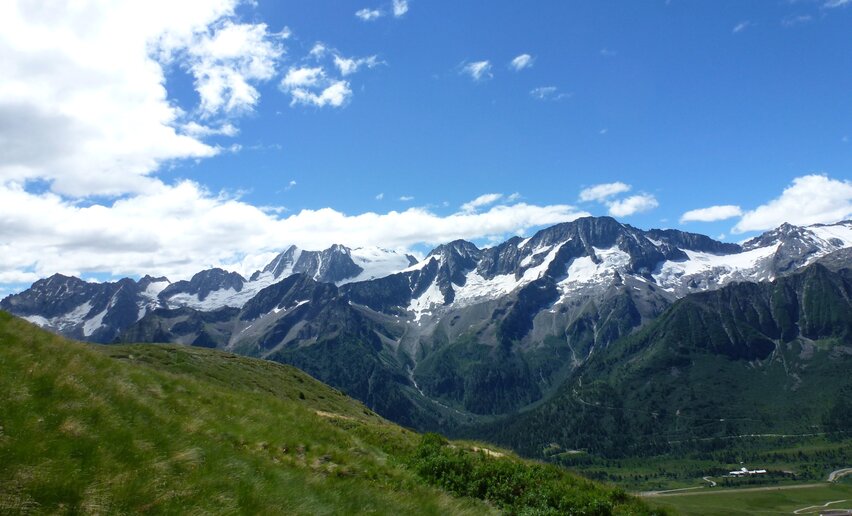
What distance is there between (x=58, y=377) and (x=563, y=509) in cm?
1817

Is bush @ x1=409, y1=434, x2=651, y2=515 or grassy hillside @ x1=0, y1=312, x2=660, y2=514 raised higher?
grassy hillside @ x1=0, y1=312, x2=660, y2=514

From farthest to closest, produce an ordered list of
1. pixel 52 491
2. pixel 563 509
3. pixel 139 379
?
pixel 139 379 → pixel 563 509 → pixel 52 491

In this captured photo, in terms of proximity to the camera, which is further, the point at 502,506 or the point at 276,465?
the point at 502,506

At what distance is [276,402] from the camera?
31.7m

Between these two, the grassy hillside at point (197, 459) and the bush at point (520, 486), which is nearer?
the grassy hillside at point (197, 459)

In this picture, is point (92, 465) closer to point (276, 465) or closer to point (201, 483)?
point (201, 483)

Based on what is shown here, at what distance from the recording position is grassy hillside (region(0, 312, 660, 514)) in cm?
1118

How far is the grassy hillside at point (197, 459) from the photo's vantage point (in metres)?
11.2

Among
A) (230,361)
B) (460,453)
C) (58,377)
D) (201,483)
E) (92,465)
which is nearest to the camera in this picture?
(92,465)

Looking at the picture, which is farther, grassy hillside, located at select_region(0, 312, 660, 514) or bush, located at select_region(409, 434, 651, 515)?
bush, located at select_region(409, 434, 651, 515)

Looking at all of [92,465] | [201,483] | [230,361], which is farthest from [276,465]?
[230,361]

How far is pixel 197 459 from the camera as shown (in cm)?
1482

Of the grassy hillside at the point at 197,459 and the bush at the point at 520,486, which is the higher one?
the grassy hillside at the point at 197,459

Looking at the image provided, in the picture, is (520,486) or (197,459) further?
(520,486)
